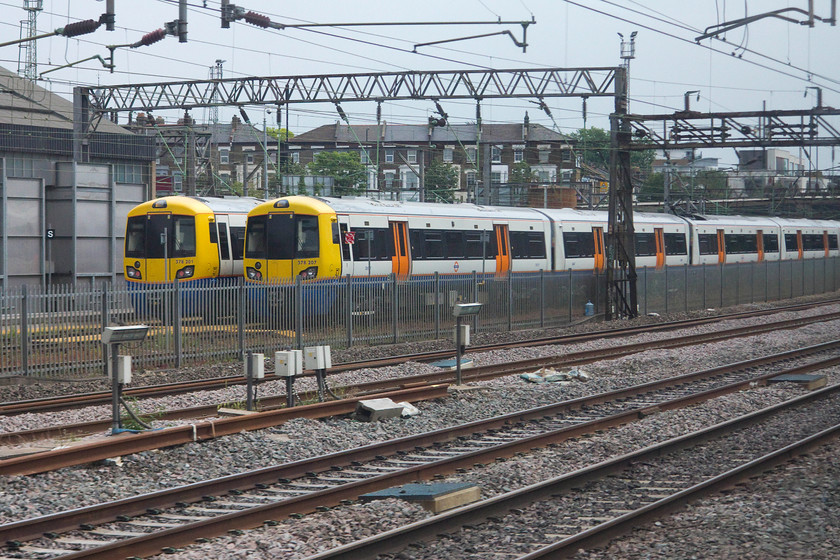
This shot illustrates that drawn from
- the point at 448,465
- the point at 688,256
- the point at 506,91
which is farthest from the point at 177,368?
the point at 688,256

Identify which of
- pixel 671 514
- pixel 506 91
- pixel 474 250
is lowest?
pixel 671 514

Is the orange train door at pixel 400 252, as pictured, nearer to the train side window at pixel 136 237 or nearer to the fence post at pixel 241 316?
the train side window at pixel 136 237

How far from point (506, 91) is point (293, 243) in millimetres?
8469

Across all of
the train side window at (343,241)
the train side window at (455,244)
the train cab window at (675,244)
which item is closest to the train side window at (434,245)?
the train side window at (455,244)

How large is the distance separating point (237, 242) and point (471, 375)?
10.9 m

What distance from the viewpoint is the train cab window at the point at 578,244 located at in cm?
3291

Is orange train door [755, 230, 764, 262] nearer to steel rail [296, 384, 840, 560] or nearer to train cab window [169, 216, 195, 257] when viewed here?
train cab window [169, 216, 195, 257]

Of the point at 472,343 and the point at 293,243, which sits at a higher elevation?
the point at 293,243

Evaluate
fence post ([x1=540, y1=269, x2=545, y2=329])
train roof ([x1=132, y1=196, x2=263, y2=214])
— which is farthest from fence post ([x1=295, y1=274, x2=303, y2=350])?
fence post ([x1=540, y1=269, x2=545, y2=329])

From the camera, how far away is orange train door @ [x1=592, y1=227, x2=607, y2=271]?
113 ft

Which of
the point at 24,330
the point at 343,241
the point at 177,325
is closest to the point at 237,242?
the point at 343,241

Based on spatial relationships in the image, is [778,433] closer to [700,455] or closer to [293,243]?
[700,455]

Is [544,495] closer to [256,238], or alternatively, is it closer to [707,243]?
[256,238]

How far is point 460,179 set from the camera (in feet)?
315
